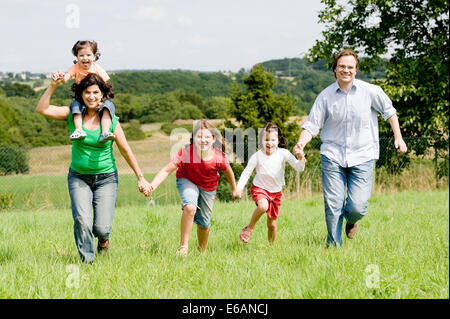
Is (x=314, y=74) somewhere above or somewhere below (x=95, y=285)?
above

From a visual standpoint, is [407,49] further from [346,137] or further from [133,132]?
[133,132]

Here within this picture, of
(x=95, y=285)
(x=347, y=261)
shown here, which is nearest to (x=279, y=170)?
(x=347, y=261)

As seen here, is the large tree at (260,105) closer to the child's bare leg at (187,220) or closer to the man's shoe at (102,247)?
the child's bare leg at (187,220)

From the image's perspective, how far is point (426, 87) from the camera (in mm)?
14070

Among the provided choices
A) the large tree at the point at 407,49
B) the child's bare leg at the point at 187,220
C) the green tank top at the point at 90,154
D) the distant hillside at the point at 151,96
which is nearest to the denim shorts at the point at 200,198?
the child's bare leg at the point at 187,220

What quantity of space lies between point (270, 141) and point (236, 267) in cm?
203

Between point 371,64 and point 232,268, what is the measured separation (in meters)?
12.9

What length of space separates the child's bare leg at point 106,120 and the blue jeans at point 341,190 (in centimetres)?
222

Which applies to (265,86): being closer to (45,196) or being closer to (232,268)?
(45,196)

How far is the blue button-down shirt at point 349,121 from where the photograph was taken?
4840 millimetres

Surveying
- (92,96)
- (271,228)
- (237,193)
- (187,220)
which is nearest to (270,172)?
(271,228)

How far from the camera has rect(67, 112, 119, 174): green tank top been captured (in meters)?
4.29
